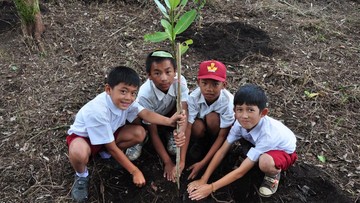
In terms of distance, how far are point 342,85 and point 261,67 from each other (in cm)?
73

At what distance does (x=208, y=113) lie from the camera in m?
2.40

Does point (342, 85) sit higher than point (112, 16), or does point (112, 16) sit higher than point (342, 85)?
point (112, 16)

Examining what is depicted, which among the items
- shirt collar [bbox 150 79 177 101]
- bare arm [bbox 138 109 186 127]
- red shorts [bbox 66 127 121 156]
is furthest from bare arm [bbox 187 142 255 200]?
red shorts [bbox 66 127 121 156]

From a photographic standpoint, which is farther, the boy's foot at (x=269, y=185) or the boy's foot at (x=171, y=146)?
the boy's foot at (x=171, y=146)

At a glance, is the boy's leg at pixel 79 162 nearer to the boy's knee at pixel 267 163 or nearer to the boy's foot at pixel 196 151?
the boy's foot at pixel 196 151

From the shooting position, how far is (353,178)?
2.43 meters

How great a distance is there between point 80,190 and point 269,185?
1.14m

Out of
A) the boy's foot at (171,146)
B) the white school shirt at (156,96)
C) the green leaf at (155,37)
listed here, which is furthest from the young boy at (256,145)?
the green leaf at (155,37)

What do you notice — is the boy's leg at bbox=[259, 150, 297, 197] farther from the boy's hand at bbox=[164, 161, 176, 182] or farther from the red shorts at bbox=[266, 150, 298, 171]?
the boy's hand at bbox=[164, 161, 176, 182]

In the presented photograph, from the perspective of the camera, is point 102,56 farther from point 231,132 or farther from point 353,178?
point 353,178

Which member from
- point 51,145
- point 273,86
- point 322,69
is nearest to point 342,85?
point 322,69

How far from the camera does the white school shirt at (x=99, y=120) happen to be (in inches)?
83.3

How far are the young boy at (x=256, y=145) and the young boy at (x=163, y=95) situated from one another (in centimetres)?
21

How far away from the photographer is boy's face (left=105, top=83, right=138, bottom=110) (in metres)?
2.10
